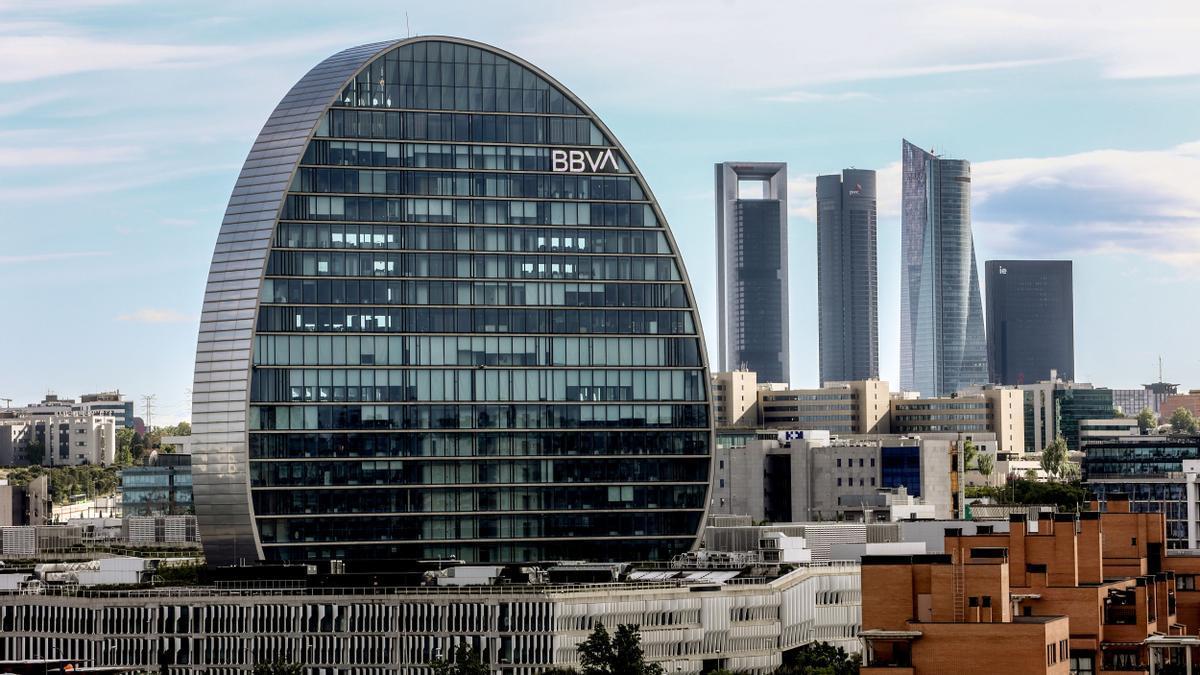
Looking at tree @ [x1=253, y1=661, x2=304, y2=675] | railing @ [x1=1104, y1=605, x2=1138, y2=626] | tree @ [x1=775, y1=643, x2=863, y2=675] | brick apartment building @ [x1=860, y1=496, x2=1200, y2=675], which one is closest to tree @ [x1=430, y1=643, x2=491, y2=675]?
tree @ [x1=253, y1=661, x2=304, y2=675]

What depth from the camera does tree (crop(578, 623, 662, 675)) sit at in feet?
551

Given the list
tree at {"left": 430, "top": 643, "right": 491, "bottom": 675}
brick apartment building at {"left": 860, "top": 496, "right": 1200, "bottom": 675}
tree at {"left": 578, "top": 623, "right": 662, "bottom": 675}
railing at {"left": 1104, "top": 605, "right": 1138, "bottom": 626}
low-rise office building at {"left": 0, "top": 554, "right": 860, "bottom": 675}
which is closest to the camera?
brick apartment building at {"left": 860, "top": 496, "right": 1200, "bottom": 675}

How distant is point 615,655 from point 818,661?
20631mm

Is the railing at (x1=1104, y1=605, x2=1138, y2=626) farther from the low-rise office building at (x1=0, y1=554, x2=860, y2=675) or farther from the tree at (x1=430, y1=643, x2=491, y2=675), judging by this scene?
the low-rise office building at (x1=0, y1=554, x2=860, y2=675)

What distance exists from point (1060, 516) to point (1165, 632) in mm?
10541

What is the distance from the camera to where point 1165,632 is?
14712cm

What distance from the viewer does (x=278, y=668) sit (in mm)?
178125

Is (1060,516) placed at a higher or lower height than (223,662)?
higher

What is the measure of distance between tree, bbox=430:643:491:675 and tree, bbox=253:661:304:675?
32.5 ft

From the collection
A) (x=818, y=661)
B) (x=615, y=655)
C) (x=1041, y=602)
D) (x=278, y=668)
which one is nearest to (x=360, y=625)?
(x=278, y=668)

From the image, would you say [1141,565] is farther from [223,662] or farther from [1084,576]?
[223,662]

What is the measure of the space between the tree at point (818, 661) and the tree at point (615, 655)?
39.5 feet

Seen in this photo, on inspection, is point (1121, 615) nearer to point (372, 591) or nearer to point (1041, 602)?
point (1041, 602)

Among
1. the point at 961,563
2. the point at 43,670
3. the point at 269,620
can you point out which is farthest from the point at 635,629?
the point at 961,563
